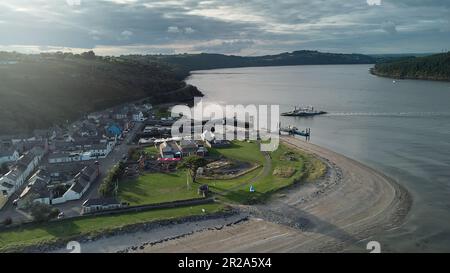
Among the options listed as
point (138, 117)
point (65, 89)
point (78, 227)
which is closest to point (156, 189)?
point (78, 227)

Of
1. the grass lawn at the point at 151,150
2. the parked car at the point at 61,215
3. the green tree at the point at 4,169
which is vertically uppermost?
the grass lawn at the point at 151,150

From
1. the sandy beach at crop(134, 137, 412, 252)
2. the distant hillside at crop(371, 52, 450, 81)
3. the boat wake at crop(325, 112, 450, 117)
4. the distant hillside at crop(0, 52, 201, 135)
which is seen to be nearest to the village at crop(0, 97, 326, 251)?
the sandy beach at crop(134, 137, 412, 252)

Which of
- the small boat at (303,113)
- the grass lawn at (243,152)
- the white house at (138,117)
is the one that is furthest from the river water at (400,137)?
the white house at (138,117)

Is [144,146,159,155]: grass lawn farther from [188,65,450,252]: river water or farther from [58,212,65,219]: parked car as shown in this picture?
[188,65,450,252]: river water

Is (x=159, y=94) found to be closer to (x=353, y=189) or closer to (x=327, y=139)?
(x=327, y=139)

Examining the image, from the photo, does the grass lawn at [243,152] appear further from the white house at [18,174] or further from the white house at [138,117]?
the white house at [138,117]

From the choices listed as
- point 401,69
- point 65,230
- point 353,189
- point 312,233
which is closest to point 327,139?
point 353,189
